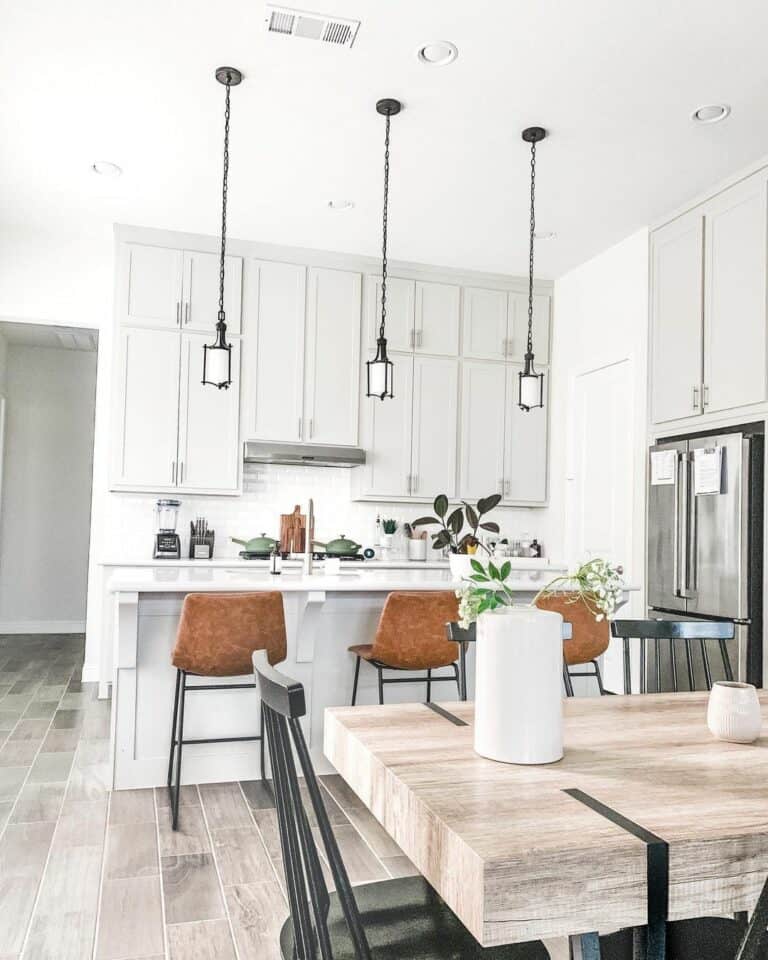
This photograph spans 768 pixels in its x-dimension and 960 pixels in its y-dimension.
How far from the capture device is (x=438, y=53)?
10.6ft

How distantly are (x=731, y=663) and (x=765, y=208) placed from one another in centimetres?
221

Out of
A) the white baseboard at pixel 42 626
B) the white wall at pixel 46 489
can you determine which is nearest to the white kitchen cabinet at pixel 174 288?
the white wall at pixel 46 489

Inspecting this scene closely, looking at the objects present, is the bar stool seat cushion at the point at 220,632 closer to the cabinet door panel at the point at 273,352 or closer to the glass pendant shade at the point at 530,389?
the glass pendant shade at the point at 530,389

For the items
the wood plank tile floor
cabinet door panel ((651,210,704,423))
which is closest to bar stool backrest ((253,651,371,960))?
the wood plank tile floor

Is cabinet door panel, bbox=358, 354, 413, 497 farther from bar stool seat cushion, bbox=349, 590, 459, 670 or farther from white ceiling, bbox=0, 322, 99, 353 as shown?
white ceiling, bbox=0, 322, 99, 353

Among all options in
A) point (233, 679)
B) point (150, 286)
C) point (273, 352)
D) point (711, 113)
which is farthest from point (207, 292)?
point (711, 113)

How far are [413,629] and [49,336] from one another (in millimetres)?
5348

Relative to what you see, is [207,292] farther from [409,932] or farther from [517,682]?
[409,932]

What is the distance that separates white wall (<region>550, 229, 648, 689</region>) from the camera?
4.99 m

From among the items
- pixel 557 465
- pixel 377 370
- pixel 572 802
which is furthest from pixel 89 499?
pixel 572 802

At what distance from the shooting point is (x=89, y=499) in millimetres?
7812

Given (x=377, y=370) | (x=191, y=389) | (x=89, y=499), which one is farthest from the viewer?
(x=89, y=499)

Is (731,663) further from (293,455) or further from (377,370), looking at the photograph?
(293,455)

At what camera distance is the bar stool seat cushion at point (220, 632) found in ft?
9.99
